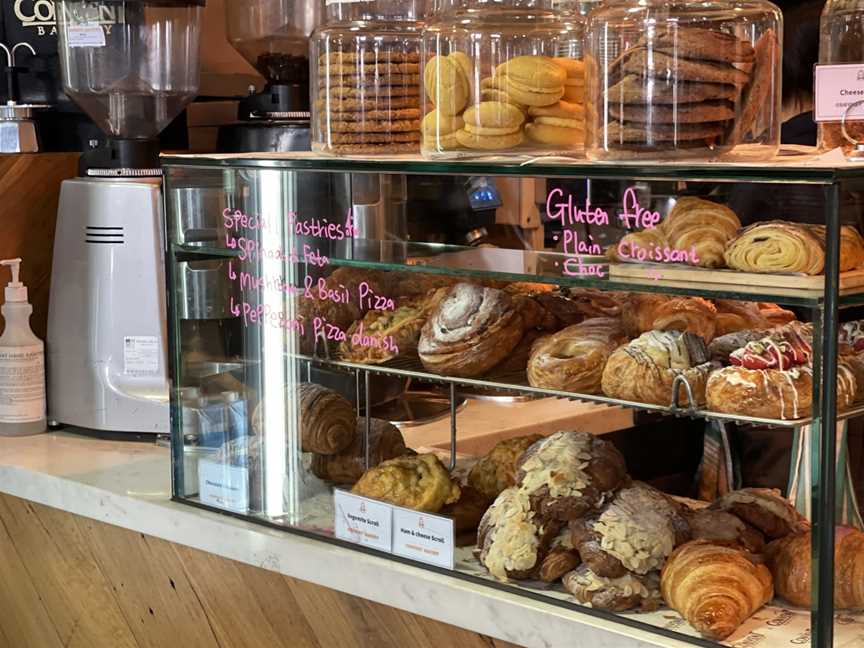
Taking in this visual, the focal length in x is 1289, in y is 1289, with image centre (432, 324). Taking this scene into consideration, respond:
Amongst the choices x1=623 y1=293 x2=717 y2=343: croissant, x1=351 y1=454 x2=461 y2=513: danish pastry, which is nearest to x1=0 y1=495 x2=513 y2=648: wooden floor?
x1=351 y1=454 x2=461 y2=513: danish pastry

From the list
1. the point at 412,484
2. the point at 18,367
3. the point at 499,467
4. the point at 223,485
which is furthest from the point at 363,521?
the point at 18,367

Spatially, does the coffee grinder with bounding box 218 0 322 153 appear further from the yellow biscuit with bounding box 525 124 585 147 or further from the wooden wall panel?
the yellow biscuit with bounding box 525 124 585 147

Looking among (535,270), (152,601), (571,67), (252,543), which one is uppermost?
(571,67)

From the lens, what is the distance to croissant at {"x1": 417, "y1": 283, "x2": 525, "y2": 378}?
1.49 meters

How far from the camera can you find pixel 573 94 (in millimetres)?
1403

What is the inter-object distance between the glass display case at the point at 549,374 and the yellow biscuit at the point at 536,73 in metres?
0.10

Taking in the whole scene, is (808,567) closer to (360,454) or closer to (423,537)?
(423,537)

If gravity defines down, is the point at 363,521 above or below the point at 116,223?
below

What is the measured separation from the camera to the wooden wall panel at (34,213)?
7.47 feet

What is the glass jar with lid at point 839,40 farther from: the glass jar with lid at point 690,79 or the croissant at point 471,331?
the croissant at point 471,331

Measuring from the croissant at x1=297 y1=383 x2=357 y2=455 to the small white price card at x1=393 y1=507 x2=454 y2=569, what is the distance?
0.18 m

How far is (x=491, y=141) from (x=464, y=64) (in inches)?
3.6

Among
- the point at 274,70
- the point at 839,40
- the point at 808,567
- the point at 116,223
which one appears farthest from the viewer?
the point at 274,70

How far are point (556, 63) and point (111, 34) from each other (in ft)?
3.67
